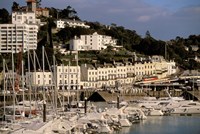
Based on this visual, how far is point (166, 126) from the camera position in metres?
24.2

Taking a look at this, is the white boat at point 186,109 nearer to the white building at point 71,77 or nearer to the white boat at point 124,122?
the white boat at point 124,122

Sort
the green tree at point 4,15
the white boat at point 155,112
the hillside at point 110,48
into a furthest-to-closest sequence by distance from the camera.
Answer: the green tree at point 4,15
the hillside at point 110,48
the white boat at point 155,112

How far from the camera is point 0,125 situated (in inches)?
740

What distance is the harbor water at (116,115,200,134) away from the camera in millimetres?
22375

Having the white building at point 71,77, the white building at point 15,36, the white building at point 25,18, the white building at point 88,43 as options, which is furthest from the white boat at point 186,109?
the white building at point 25,18

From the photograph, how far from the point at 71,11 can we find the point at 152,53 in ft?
53.7

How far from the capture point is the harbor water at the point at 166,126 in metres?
22.4

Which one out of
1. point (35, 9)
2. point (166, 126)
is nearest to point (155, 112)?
point (166, 126)

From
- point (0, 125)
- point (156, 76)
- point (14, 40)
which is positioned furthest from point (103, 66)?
point (0, 125)

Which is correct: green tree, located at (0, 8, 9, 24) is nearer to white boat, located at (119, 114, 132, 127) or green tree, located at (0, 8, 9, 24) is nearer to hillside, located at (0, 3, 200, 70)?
hillside, located at (0, 3, 200, 70)

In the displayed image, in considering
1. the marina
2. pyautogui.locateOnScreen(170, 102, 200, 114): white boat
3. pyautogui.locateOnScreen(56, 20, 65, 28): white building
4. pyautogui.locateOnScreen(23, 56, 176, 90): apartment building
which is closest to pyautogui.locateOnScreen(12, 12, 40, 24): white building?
the marina

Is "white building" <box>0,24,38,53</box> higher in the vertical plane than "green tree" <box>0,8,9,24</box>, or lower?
lower

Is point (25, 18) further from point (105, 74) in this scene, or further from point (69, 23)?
point (105, 74)

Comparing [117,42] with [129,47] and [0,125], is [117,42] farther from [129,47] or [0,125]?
[0,125]
